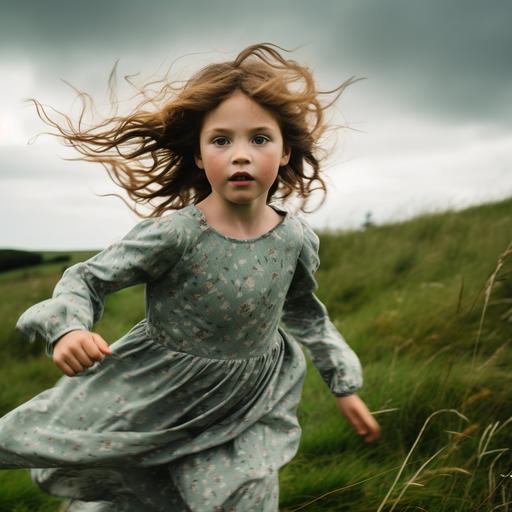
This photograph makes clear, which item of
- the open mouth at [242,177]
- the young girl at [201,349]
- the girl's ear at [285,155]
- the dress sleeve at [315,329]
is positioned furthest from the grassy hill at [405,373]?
the open mouth at [242,177]

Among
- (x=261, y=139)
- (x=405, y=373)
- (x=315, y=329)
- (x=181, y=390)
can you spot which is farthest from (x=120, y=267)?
(x=405, y=373)

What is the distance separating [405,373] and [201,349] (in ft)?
5.35

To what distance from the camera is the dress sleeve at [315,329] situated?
2.46 meters

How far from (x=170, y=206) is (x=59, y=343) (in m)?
0.91

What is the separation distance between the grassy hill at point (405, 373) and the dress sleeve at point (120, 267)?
3.07 ft

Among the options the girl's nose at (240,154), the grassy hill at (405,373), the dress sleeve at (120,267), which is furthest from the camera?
the grassy hill at (405,373)

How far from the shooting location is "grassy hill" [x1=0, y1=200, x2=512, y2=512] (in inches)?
106

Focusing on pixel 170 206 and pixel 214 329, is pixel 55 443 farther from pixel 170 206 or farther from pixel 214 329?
pixel 170 206

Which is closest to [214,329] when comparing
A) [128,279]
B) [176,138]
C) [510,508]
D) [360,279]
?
[128,279]

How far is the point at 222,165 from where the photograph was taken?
213cm

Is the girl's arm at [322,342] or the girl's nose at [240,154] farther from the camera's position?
the girl's arm at [322,342]

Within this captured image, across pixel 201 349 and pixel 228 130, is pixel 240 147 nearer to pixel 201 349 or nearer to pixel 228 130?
pixel 228 130

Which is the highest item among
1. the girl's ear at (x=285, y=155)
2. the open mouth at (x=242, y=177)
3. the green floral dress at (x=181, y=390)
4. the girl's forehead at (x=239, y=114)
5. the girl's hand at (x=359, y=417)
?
the girl's forehead at (x=239, y=114)

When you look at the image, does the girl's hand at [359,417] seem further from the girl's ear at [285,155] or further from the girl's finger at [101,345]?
the girl's finger at [101,345]
